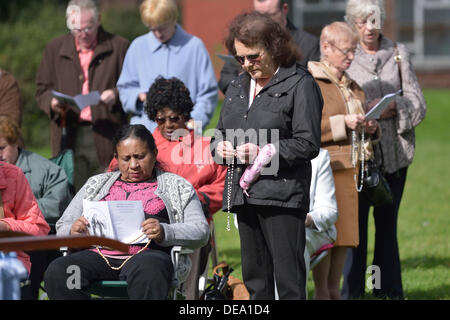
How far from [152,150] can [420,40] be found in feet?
93.7

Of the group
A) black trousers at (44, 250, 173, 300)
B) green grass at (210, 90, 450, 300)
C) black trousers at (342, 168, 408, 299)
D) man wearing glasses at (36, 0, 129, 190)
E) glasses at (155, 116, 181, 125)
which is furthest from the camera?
man wearing glasses at (36, 0, 129, 190)

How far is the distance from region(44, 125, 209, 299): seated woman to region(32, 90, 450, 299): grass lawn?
1.94m

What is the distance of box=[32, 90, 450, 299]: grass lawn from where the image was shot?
7625mm

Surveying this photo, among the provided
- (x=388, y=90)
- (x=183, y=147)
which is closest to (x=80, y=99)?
(x=183, y=147)

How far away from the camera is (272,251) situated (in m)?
5.08

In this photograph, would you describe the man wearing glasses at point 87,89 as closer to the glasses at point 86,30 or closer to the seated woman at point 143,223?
the glasses at point 86,30

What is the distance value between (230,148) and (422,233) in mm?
5633

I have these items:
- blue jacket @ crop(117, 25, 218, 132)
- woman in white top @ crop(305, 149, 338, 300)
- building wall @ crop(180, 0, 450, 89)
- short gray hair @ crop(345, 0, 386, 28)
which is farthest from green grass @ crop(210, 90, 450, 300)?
building wall @ crop(180, 0, 450, 89)

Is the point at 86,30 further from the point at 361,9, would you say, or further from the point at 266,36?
the point at 266,36

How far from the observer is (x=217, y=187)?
6.36 meters

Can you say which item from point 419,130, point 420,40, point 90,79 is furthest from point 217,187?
point 420,40

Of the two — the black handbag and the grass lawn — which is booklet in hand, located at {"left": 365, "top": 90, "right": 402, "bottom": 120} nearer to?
the black handbag

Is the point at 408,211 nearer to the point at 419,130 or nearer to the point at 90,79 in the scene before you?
the point at 90,79

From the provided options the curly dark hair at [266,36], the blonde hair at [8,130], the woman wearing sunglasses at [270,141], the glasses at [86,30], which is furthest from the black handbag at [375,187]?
the glasses at [86,30]
